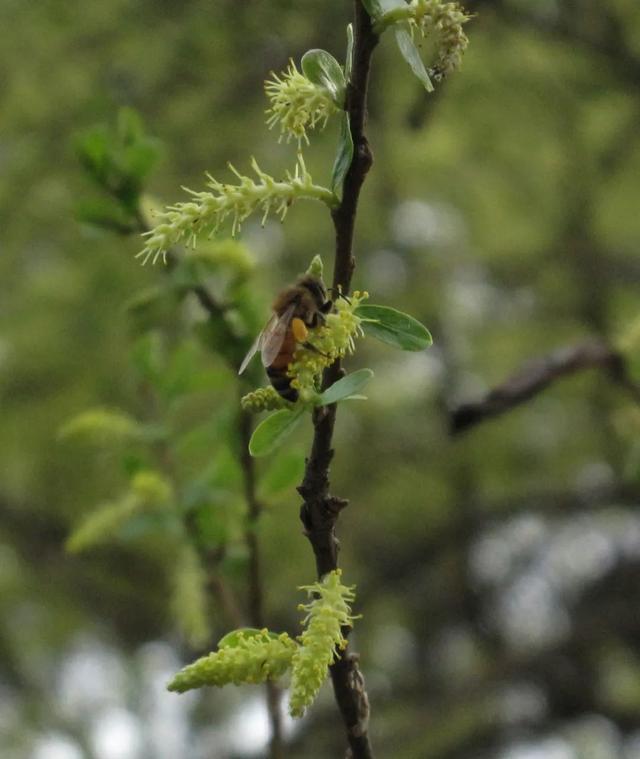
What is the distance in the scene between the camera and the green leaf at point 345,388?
678 millimetres

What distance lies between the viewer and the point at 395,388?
349 centimetres

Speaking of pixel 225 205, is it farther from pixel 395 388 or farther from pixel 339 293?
pixel 395 388

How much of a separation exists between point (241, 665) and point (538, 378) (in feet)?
2.04

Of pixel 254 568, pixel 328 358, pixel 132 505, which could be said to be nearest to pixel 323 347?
pixel 328 358

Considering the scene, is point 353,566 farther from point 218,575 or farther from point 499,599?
point 218,575

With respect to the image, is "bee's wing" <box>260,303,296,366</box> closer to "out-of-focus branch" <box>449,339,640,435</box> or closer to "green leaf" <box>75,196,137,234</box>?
"out-of-focus branch" <box>449,339,640,435</box>

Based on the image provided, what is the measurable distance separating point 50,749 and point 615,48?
228 centimetres

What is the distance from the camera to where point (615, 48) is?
235 cm

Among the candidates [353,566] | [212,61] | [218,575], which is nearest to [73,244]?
[212,61]

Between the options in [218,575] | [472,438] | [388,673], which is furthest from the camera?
[388,673]

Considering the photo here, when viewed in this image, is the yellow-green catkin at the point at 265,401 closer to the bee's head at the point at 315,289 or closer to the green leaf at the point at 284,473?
the bee's head at the point at 315,289

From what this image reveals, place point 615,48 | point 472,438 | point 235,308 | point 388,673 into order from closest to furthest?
1. point 235,308
2. point 615,48
3. point 472,438
4. point 388,673

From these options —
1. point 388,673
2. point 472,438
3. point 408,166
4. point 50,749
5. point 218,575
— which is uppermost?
point 408,166

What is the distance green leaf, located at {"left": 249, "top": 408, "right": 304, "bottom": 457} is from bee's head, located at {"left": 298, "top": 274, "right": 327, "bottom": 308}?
85 mm
